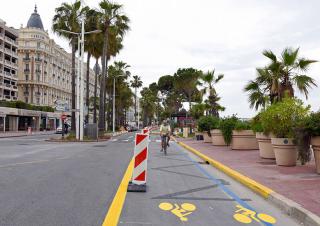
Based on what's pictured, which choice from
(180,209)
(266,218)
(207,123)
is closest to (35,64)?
(207,123)

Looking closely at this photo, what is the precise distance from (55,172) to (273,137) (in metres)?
6.96

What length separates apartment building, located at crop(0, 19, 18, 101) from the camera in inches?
2763

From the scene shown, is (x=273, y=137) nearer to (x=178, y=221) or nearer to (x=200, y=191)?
(x=200, y=191)

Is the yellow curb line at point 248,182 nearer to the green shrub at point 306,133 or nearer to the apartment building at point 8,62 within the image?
the green shrub at point 306,133

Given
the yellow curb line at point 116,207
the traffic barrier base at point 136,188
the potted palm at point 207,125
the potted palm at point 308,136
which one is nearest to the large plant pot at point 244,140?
the potted palm at point 207,125

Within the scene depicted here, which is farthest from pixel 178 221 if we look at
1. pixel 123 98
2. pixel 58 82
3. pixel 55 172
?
pixel 58 82

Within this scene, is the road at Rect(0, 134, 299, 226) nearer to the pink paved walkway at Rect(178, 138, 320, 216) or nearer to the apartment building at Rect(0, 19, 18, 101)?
the pink paved walkway at Rect(178, 138, 320, 216)

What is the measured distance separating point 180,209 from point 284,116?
22.1 feet

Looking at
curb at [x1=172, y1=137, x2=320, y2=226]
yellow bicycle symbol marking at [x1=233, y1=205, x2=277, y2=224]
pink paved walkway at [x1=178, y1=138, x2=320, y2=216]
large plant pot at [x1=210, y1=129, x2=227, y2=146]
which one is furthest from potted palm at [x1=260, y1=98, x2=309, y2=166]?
large plant pot at [x1=210, y1=129, x2=227, y2=146]

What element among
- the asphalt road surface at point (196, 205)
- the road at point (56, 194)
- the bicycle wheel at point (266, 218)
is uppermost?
the road at point (56, 194)

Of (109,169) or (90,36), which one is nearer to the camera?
(109,169)

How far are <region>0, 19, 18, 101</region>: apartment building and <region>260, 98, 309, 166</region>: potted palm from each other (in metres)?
→ 66.8

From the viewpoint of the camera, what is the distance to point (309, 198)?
253 inches

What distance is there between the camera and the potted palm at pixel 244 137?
59.9 ft
